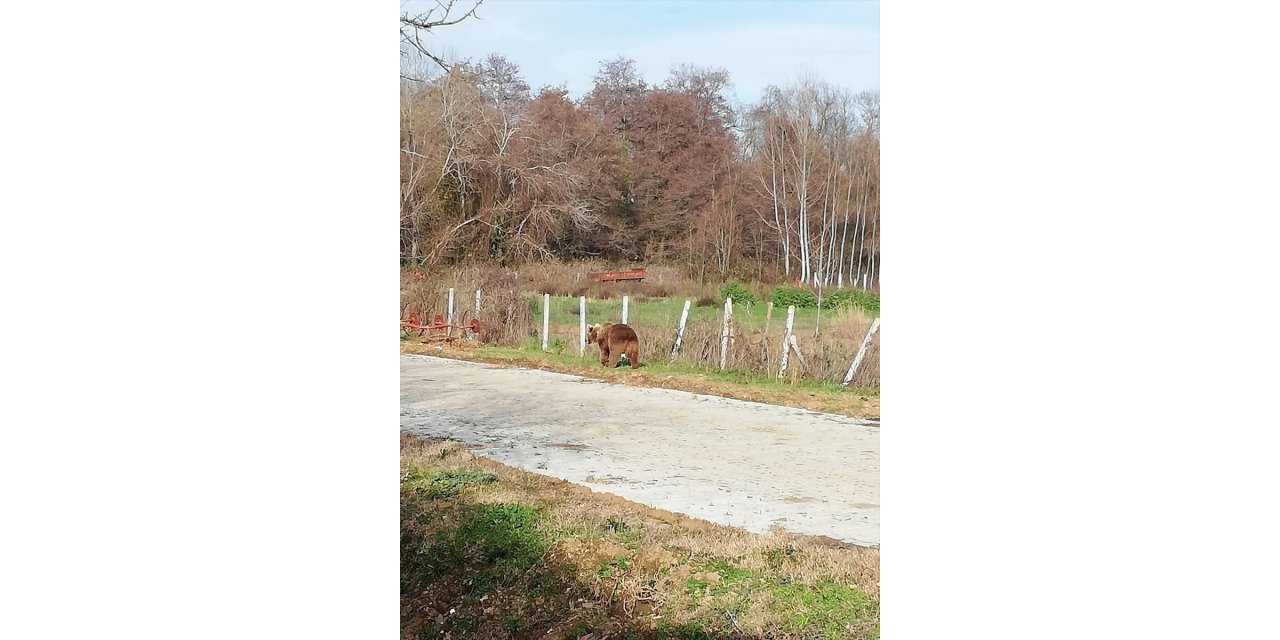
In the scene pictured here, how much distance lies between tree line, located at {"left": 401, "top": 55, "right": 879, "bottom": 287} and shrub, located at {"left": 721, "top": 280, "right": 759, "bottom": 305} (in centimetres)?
5

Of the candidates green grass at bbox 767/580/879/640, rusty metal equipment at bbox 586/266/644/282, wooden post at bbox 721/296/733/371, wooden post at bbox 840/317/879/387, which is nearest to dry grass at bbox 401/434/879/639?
green grass at bbox 767/580/879/640

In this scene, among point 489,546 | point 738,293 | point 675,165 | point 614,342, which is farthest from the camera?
point 614,342

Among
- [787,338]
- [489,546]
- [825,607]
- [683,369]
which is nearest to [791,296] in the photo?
[787,338]

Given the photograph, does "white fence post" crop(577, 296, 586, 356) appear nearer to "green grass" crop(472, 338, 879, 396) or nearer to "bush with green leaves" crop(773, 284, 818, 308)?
"green grass" crop(472, 338, 879, 396)

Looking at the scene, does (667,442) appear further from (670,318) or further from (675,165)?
(675,165)

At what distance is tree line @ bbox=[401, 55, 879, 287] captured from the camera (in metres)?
2.93

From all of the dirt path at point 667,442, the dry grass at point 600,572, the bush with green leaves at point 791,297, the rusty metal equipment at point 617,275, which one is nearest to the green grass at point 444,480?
the dry grass at point 600,572

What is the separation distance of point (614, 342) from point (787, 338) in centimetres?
62

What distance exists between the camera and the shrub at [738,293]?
3139mm

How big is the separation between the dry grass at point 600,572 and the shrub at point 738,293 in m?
0.80

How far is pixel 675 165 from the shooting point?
293 cm
